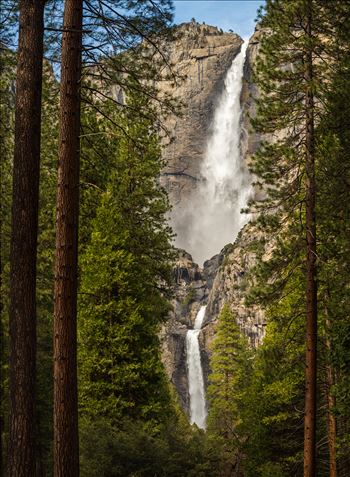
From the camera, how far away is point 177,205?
132875 millimetres

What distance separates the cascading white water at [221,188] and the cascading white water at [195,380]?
3668 centimetres

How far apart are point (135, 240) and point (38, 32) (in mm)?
11375

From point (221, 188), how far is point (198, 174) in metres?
8.26

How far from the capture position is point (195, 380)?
7862cm

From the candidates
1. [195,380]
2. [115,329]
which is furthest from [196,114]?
[115,329]

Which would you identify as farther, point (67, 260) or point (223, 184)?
point (223, 184)

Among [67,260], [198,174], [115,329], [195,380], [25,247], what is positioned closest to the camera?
[25,247]

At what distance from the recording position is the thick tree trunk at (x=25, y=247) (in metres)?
5.62

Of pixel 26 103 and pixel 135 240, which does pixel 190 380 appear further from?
pixel 26 103

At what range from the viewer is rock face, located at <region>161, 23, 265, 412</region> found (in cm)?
8569

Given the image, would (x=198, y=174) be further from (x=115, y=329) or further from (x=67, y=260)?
(x=67, y=260)

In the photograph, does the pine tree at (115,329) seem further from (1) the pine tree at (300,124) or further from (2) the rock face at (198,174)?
(2) the rock face at (198,174)

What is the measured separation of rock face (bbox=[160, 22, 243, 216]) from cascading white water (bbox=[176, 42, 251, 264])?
2.52 metres

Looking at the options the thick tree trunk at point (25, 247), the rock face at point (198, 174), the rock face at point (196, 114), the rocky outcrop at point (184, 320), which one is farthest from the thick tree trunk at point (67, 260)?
the rock face at point (196, 114)
